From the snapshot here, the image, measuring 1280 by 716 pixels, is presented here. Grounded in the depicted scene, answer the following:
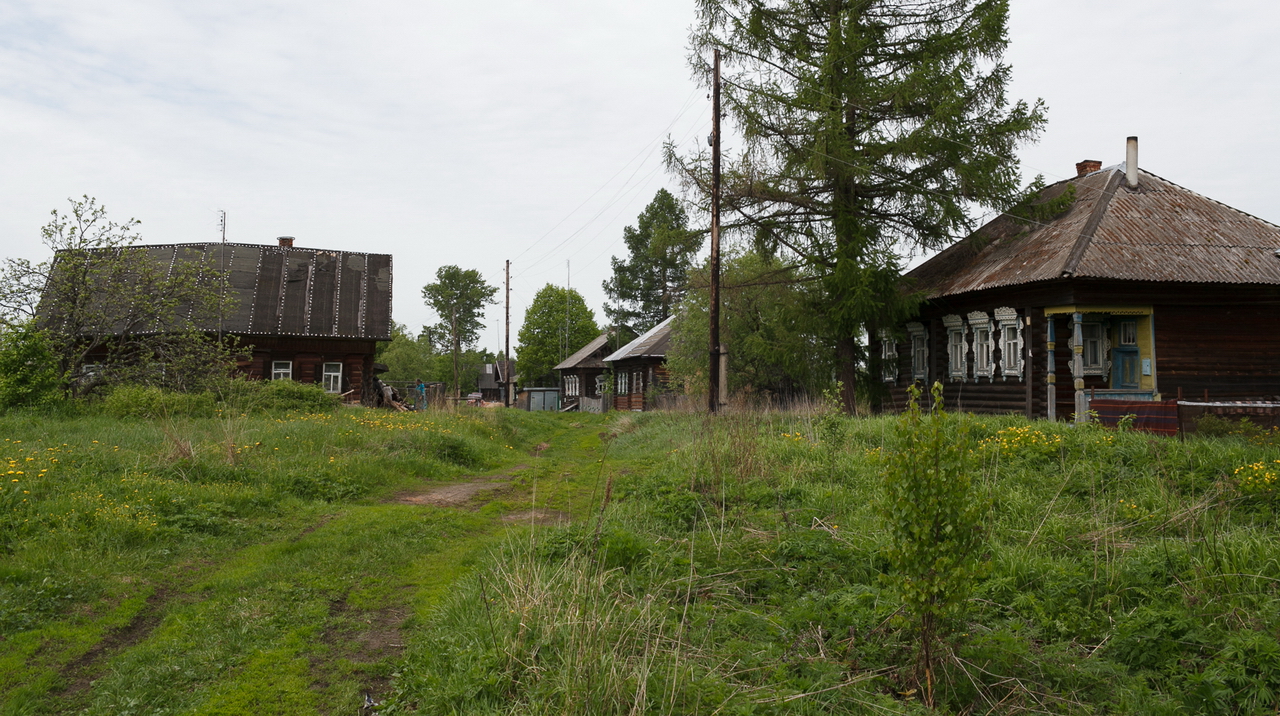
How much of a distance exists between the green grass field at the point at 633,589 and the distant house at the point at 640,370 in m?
26.2

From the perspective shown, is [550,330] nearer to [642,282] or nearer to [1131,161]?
[642,282]

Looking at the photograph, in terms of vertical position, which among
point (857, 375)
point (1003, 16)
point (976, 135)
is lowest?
point (857, 375)

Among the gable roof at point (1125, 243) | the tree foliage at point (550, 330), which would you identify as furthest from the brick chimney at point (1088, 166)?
the tree foliage at point (550, 330)

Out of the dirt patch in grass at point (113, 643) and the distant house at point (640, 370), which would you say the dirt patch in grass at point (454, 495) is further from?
the distant house at point (640, 370)

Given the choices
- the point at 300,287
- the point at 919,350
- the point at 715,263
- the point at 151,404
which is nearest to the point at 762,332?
the point at 715,263

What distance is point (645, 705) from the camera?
343 centimetres

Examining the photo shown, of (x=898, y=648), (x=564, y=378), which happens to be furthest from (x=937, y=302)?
(x=564, y=378)

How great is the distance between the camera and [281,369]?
27656 millimetres

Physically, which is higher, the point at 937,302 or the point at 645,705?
the point at 937,302

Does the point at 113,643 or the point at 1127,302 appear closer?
the point at 113,643

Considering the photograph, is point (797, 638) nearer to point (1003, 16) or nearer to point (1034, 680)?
point (1034, 680)

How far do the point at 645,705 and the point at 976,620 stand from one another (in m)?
2.67

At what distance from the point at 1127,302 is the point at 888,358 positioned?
6208 millimetres

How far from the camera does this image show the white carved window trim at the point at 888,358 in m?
20.7
